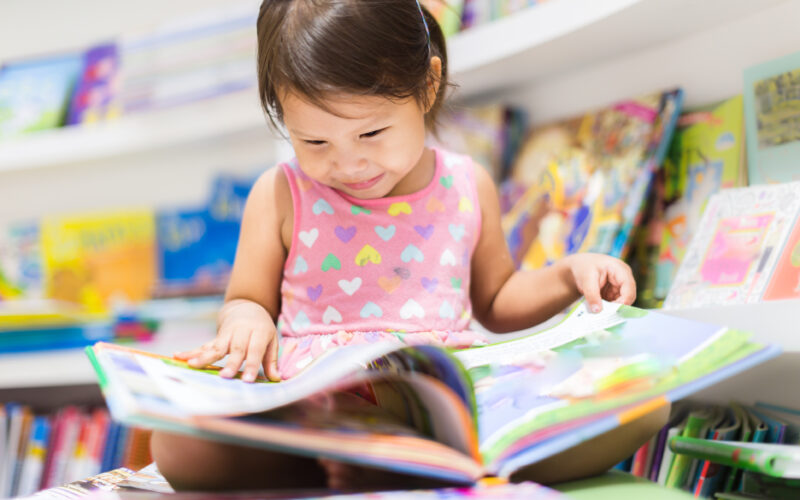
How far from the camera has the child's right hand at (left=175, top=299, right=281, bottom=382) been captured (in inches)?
22.1

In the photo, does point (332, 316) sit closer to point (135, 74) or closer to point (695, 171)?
point (695, 171)

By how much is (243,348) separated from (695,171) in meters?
0.62

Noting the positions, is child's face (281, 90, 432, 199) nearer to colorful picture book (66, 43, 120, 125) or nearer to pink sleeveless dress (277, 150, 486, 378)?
pink sleeveless dress (277, 150, 486, 378)

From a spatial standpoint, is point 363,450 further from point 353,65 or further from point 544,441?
point 353,65

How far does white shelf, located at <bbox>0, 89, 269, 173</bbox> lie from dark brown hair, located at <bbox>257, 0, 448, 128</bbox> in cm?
65

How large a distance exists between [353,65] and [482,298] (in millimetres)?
357

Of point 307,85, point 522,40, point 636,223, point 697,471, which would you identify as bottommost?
point 697,471

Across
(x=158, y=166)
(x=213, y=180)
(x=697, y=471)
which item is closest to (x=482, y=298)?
(x=697, y=471)

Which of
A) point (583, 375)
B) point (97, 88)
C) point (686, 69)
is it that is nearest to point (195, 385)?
point (583, 375)

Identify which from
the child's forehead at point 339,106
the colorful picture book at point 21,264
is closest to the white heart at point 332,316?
the child's forehead at point 339,106

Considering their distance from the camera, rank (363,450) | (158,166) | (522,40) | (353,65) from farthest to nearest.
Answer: (158,166), (522,40), (353,65), (363,450)

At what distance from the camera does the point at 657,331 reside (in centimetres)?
52

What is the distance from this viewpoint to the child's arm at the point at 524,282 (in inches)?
26.4

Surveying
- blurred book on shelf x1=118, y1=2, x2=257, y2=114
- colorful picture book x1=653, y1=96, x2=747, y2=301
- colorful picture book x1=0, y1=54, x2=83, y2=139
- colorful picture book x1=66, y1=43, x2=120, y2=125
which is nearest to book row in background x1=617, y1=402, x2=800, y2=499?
colorful picture book x1=653, y1=96, x2=747, y2=301
